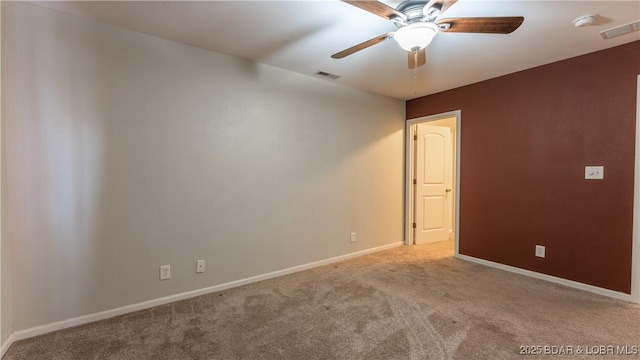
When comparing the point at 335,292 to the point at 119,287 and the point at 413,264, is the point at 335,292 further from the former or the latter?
the point at 119,287

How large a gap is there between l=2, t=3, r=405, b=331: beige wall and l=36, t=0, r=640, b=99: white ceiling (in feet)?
0.74

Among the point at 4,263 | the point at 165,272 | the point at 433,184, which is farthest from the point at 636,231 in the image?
the point at 4,263

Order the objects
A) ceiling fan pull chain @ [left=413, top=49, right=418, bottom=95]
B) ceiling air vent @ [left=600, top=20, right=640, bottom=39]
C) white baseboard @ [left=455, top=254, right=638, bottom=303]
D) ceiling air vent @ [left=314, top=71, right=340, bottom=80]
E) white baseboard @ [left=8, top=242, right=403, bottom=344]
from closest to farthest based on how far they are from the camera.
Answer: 1. white baseboard @ [left=8, top=242, right=403, bottom=344]
2. ceiling fan pull chain @ [left=413, top=49, right=418, bottom=95]
3. ceiling air vent @ [left=600, top=20, right=640, bottom=39]
4. white baseboard @ [left=455, top=254, right=638, bottom=303]
5. ceiling air vent @ [left=314, top=71, right=340, bottom=80]

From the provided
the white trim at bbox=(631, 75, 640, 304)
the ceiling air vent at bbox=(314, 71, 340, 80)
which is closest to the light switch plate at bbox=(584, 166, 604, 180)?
the white trim at bbox=(631, 75, 640, 304)

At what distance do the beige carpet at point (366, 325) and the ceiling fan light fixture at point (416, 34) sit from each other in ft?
6.54

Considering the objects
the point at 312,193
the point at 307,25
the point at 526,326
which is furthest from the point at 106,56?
the point at 526,326

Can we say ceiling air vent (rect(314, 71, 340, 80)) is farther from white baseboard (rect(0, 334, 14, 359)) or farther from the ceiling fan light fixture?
white baseboard (rect(0, 334, 14, 359))

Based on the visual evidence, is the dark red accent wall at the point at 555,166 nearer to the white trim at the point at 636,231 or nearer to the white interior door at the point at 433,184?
the white trim at the point at 636,231

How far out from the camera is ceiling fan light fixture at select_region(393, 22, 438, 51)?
1.78 m

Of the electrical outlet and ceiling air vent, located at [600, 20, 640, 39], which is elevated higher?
ceiling air vent, located at [600, 20, 640, 39]

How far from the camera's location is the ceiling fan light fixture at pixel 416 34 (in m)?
1.78

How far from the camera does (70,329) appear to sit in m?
2.10

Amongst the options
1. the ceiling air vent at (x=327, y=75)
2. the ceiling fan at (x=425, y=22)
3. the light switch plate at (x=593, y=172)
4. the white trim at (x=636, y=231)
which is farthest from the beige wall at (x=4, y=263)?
the white trim at (x=636, y=231)

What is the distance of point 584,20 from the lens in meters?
2.13
